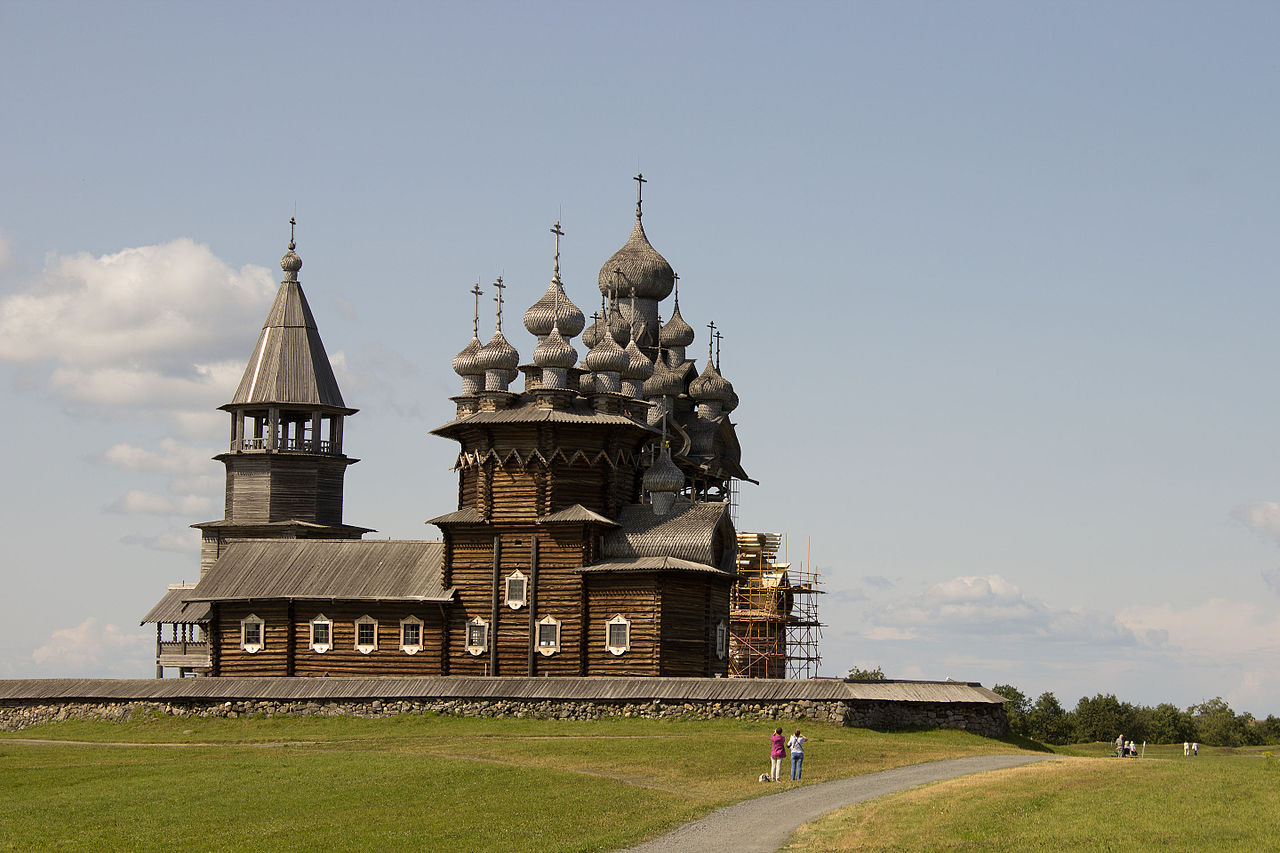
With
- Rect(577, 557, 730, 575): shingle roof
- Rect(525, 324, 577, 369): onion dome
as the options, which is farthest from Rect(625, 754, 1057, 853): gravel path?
Rect(525, 324, 577, 369): onion dome

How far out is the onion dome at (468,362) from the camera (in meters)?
54.8

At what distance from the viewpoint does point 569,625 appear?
167ft

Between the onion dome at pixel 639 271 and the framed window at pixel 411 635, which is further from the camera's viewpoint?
the onion dome at pixel 639 271

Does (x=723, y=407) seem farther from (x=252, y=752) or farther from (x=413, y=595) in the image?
(x=252, y=752)

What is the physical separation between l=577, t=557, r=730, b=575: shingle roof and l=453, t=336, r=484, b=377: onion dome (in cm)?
864

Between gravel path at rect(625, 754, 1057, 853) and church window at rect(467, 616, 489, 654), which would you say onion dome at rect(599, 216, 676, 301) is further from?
gravel path at rect(625, 754, 1057, 853)

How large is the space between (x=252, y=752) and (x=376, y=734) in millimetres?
4827

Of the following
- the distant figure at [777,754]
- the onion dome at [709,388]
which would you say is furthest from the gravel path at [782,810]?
the onion dome at [709,388]

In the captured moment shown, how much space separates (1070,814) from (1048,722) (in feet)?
194

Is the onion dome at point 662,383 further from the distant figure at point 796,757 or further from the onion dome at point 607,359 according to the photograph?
the distant figure at point 796,757

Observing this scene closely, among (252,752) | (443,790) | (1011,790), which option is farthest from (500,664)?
(1011,790)

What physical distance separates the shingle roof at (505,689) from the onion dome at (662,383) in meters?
18.3

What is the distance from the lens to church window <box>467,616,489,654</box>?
51.9 metres

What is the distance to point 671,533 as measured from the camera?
50969mm
